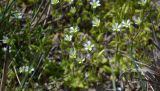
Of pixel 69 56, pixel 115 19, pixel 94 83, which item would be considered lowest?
pixel 94 83

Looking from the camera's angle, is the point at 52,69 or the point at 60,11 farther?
the point at 60,11

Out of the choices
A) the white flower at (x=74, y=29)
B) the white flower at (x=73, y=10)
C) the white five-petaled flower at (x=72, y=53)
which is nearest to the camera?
the white five-petaled flower at (x=72, y=53)

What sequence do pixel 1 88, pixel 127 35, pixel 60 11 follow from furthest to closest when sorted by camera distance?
pixel 60 11 → pixel 127 35 → pixel 1 88

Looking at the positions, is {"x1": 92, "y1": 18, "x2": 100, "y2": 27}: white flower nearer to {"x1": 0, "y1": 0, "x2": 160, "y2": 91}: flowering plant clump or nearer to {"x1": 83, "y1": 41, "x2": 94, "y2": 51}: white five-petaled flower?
{"x1": 0, "y1": 0, "x2": 160, "y2": 91}: flowering plant clump

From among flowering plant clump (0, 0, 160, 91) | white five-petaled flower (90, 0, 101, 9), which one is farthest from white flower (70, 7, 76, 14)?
white five-petaled flower (90, 0, 101, 9)

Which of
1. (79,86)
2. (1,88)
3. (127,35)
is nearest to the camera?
(1,88)

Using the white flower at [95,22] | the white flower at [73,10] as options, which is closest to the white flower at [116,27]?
the white flower at [95,22]

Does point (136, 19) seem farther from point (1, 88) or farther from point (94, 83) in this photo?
point (1, 88)

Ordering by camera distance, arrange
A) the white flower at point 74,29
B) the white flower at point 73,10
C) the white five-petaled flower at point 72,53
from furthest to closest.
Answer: the white flower at point 73,10
the white flower at point 74,29
the white five-petaled flower at point 72,53

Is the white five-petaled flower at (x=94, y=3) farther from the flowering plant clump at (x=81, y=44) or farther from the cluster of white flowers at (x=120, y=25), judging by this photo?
the cluster of white flowers at (x=120, y=25)

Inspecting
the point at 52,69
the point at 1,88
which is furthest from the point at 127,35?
the point at 1,88

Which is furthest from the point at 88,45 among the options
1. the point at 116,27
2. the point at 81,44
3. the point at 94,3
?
the point at 94,3
